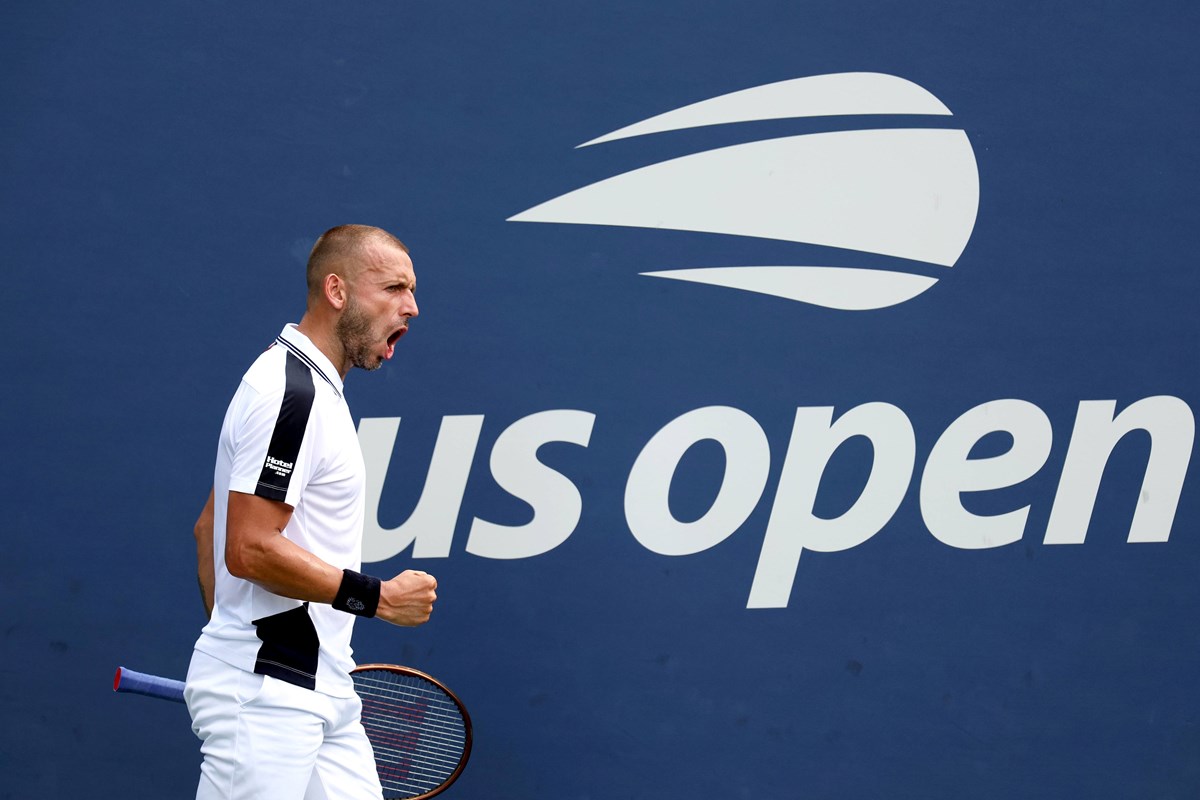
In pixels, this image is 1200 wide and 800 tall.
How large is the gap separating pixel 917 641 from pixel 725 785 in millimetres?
693

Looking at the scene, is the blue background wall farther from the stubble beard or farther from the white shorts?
the white shorts

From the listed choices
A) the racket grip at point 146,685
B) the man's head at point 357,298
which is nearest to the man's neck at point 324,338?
the man's head at point 357,298

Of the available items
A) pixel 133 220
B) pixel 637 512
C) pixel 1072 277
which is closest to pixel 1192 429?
pixel 1072 277

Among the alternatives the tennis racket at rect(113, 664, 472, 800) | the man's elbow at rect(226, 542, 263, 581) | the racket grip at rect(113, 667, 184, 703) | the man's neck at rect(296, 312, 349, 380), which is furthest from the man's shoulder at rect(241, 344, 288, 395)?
the tennis racket at rect(113, 664, 472, 800)

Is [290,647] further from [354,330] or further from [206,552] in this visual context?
[354,330]

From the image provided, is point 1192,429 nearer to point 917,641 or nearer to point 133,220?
point 917,641

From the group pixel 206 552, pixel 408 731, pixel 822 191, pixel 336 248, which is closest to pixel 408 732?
pixel 408 731

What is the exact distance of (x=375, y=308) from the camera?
8.23ft

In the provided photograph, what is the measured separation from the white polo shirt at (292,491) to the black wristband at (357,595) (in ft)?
0.44

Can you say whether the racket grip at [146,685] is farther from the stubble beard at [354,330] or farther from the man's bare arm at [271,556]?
the stubble beard at [354,330]

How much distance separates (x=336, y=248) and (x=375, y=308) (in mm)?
162

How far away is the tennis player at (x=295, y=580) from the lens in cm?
226

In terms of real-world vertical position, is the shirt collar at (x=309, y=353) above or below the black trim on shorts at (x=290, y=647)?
above

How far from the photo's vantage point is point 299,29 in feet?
11.0
